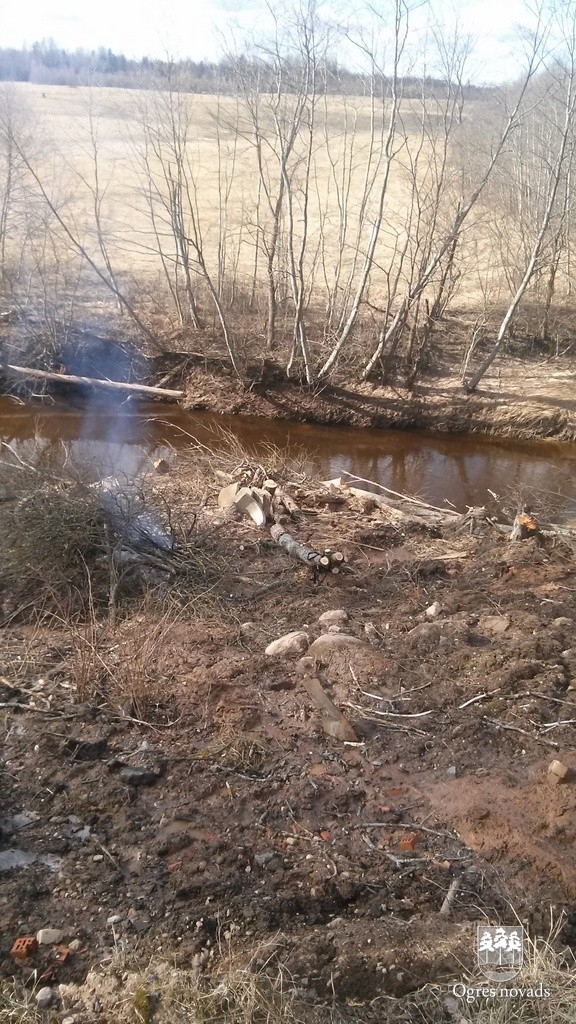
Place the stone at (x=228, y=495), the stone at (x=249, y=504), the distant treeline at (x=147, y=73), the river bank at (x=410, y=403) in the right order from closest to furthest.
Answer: the stone at (x=249, y=504)
the stone at (x=228, y=495)
the distant treeline at (x=147, y=73)
the river bank at (x=410, y=403)

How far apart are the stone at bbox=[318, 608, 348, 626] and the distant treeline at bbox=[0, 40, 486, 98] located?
8.25 meters

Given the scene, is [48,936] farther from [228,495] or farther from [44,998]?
[228,495]

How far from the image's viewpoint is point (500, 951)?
9.41 ft

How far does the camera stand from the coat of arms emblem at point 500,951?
2.76 m

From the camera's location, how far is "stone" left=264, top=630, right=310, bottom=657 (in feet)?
16.6

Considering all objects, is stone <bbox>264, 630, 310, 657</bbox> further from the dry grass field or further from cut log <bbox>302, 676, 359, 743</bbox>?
the dry grass field

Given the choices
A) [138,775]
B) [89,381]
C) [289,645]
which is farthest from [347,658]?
[89,381]

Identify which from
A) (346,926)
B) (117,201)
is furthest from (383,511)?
(117,201)

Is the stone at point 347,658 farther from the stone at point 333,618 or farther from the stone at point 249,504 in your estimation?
the stone at point 249,504

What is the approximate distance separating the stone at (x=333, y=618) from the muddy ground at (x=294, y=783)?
3cm

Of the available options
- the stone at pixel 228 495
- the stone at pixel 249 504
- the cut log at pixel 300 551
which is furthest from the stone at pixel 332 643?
the stone at pixel 228 495

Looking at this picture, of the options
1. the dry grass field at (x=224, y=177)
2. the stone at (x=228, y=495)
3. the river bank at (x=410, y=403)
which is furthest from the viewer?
the river bank at (x=410, y=403)

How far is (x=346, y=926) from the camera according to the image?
2996mm

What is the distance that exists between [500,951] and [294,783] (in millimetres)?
1306
